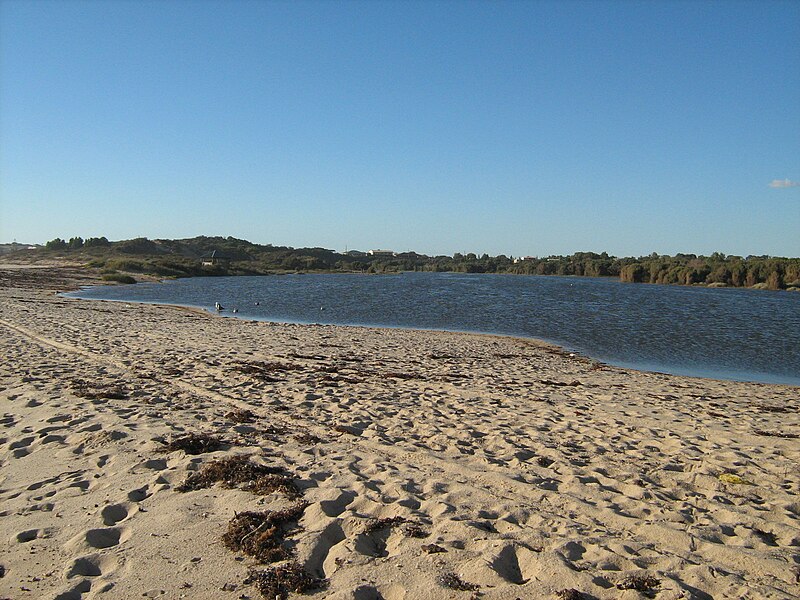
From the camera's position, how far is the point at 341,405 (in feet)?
30.4

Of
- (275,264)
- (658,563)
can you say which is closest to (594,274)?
(275,264)

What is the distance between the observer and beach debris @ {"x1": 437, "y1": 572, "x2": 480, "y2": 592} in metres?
3.86

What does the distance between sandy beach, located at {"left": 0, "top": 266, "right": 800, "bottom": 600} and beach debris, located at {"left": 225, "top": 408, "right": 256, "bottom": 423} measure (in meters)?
0.05

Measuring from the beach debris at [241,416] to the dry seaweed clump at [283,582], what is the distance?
4.13 m

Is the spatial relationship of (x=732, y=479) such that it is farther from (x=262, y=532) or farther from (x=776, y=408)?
(x=776, y=408)

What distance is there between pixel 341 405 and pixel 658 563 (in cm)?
575

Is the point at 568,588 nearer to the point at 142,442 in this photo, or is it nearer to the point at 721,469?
the point at 721,469

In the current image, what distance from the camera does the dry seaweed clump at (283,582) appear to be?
379 cm

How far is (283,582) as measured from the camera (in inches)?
153

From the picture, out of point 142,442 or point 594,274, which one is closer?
point 142,442

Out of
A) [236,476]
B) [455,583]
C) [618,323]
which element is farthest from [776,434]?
[618,323]

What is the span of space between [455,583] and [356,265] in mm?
132918

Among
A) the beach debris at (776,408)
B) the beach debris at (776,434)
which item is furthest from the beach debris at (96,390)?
the beach debris at (776,408)

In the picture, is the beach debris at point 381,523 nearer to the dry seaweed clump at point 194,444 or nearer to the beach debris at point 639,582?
the beach debris at point 639,582
